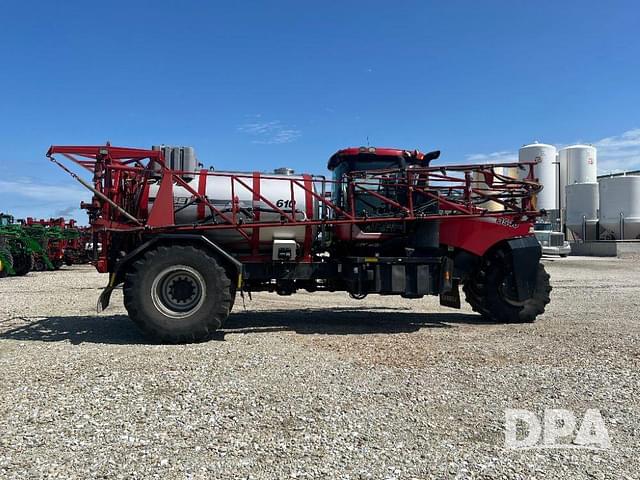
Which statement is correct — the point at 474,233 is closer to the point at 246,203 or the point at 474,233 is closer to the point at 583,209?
the point at 246,203

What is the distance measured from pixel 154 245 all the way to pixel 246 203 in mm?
1565

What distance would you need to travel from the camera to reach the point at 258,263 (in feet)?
28.4

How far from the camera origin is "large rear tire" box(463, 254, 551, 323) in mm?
9625

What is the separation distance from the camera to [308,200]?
8.74 m

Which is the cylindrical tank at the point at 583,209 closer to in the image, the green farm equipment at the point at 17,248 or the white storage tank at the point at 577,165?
the white storage tank at the point at 577,165

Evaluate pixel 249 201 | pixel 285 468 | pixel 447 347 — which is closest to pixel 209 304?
pixel 249 201

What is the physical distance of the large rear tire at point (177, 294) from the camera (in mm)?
7660

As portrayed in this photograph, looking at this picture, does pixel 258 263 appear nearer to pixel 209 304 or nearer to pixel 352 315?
pixel 209 304

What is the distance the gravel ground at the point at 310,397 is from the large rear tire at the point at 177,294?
34 centimetres

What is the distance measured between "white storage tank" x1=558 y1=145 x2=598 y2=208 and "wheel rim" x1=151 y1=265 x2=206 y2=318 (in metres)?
50.2

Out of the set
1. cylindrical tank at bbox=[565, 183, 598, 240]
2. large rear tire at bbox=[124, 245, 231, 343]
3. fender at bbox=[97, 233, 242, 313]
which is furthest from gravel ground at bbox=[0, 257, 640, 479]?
cylindrical tank at bbox=[565, 183, 598, 240]

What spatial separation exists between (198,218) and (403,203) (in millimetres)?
3350

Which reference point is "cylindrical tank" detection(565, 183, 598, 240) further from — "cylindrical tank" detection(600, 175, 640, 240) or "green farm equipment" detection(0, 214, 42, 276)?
"green farm equipment" detection(0, 214, 42, 276)

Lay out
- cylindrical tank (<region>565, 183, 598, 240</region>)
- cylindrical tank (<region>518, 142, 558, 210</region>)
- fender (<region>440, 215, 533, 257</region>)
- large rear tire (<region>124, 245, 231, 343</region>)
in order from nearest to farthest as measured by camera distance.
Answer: large rear tire (<region>124, 245, 231, 343</region>)
fender (<region>440, 215, 533, 257</region>)
cylindrical tank (<region>565, 183, 598, 240</region>)
cylindrical tank (<region>518, 142, 558, 210</region>)
